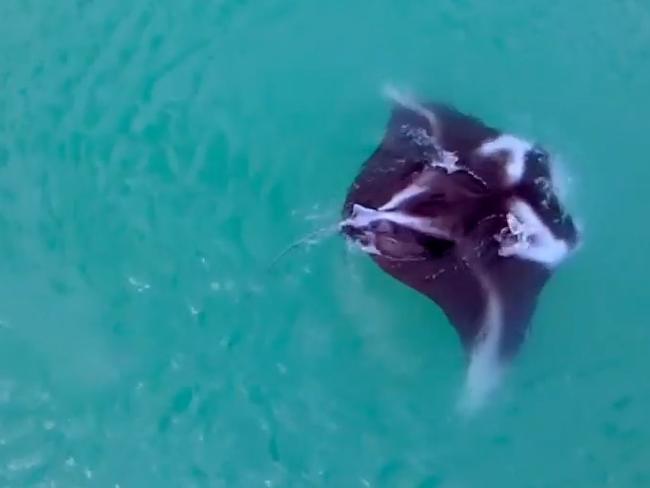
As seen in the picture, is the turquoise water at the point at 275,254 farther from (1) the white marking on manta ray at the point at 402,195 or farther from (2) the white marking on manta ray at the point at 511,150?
(1) the white marking on manta ray at the point at 402,195

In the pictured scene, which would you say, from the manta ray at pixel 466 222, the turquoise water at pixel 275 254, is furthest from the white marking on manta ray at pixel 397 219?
the turquoise water at pixel 275 254

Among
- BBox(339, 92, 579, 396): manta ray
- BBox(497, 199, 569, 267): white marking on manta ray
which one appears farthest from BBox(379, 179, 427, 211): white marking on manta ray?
BBox(497, 199, 569, 267): white marking on manta ray

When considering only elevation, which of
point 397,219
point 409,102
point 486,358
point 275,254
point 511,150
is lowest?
point 486,358

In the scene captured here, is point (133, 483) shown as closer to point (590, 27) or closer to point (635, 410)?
point (635, 410)

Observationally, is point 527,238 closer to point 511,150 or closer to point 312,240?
point 511,150

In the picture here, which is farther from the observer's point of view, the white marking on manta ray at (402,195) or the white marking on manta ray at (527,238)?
the white marking on manta ray at (527,238)

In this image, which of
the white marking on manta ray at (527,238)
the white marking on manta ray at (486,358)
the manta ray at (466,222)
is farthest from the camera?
the white marking on manta ray at (486,358)

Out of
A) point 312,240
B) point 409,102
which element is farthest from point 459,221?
point 409,102

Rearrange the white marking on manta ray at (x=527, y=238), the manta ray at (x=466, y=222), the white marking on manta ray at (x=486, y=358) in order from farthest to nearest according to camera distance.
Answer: the white marking on manta ray at (x=486, y=358)
the white marking on manta ray at (x=527, y=238)
the manta ray at (x=466, y=222)
